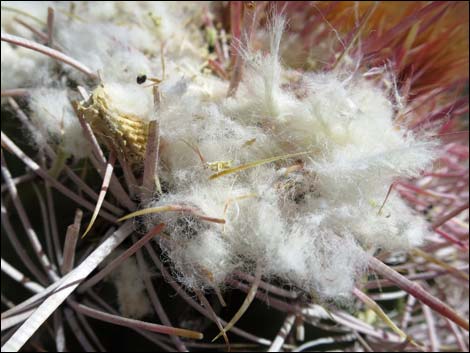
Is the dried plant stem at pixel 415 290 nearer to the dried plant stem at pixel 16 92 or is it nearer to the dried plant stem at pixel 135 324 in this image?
the dried plant stem at pixel 135 324

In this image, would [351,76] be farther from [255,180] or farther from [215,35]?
[215,35]

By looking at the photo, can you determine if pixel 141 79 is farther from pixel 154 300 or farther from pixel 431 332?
pixel 431 332

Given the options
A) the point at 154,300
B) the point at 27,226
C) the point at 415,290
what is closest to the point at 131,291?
the point at 154,300

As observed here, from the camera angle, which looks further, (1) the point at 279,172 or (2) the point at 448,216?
(2) the point at 448,216

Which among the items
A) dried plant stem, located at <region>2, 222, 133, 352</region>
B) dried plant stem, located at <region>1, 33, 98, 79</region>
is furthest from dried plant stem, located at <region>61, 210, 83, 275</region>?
dried plant stem, located at <region>1, 33, 98, 79</region>

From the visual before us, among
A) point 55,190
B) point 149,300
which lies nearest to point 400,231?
point 149,300

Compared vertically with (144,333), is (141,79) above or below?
above
